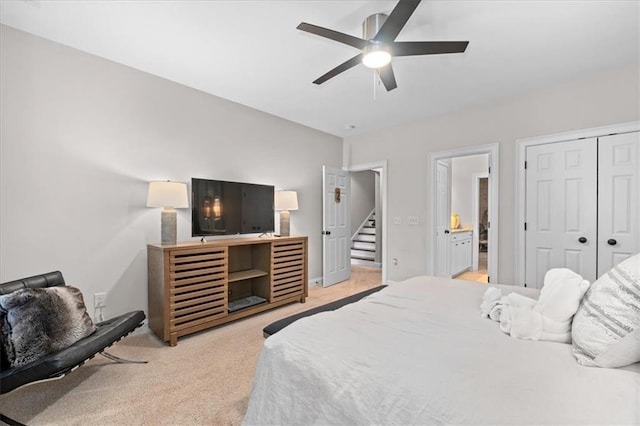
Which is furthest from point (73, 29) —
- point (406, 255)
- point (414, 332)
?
point (406, 255)

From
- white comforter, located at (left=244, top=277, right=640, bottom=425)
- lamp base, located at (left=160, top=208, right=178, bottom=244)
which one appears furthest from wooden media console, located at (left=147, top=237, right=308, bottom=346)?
white comforter, located at (left=244, top=277, right=640, bottom=425)

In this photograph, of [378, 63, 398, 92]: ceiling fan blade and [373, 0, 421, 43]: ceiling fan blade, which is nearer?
[373, 0, 421, 43]: ceiling fan blade

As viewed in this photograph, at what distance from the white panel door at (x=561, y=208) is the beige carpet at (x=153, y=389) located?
332 cm

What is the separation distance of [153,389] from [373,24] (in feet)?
9.76

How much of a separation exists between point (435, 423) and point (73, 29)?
3.41m

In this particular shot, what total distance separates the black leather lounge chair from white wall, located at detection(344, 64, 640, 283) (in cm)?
369

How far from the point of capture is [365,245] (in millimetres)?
6980

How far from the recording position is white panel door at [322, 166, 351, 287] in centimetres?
480

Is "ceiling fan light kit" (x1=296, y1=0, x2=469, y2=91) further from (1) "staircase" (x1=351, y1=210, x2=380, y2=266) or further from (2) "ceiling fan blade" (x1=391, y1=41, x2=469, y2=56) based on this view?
(1) "staircase" (x1=351, y1=210, x2=380, y2=266)

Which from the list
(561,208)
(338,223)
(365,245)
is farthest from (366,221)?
(561,208)

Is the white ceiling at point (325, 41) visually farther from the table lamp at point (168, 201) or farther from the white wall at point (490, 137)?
the table lamp at point (168, 201)

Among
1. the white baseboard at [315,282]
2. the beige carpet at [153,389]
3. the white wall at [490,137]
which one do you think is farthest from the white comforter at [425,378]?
the white baseboard at [315,282]

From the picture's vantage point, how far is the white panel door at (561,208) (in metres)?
3.08

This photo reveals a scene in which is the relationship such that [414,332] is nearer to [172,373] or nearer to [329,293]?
[172,373]
